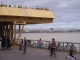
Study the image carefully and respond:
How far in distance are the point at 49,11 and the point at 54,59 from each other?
50.8ft

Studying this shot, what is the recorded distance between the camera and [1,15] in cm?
2800

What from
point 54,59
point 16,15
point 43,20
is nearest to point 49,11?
point 43,20

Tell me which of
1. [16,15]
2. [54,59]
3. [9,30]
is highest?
[16,15]

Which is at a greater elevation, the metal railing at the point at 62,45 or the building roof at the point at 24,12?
the building roof at the point at 24,12

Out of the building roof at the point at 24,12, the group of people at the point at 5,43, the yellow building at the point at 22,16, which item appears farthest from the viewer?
the yellow building at the point at 22,16

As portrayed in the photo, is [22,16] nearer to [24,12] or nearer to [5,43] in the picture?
[24,12]

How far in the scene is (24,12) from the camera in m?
30.5

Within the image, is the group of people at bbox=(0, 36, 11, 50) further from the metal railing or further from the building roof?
the metal railing

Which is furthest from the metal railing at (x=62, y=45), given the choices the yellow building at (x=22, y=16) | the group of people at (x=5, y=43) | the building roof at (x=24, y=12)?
the group of people at (x=5, y=43)

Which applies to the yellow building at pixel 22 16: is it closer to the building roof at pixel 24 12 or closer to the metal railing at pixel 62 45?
the building roof at pixel 24 12

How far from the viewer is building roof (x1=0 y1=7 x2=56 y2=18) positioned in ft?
94.5

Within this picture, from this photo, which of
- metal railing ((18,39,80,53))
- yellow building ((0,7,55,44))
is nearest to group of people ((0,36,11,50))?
yellow building ((0,7,55,44))

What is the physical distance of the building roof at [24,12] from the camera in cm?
2879

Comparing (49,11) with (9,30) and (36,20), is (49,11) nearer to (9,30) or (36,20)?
(36,20)
